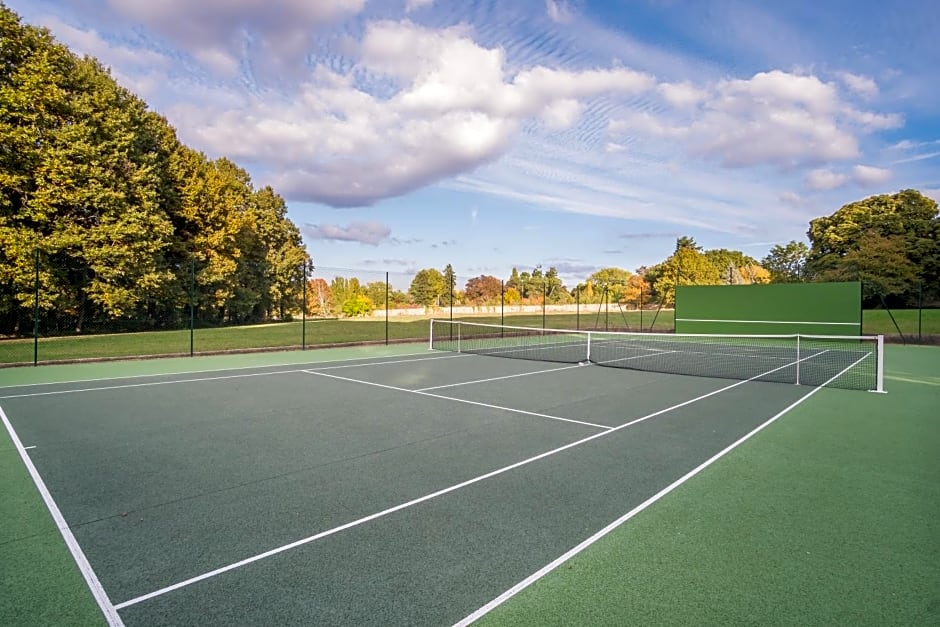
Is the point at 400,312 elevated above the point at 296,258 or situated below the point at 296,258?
below

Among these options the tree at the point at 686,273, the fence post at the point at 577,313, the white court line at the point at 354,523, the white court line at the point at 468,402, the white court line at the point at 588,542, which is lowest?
the white court line at the point at 468,402

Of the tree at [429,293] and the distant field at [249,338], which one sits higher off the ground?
the tree at [429,293]

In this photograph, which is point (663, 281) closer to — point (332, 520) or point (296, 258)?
point (296, 258)

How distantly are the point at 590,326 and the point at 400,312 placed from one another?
1219 centimetres

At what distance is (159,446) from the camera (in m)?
5.94

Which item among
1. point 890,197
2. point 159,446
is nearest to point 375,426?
point 159,446

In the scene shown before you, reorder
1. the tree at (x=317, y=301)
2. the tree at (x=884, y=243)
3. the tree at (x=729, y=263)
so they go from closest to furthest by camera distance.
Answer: the tree at (x=884, y=243), the tree at (x=317, y=301), the tree at (x=729, y=263)

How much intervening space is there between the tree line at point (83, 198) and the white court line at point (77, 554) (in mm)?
11275

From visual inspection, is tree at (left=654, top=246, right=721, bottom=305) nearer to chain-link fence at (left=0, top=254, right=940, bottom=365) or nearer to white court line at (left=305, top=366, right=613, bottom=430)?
chain-link fence at (left=0, top=254, right=940, bottom=365)

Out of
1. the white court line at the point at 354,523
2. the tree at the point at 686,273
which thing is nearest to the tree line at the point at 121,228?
the tree at the point at 686,273

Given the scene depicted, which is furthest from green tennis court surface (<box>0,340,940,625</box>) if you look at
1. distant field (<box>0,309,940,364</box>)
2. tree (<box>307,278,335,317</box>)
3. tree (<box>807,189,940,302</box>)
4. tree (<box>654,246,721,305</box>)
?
tree (<box>654,246,721,305</box>)

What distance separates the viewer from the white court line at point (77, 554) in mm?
2716

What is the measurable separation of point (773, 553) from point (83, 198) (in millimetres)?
25098

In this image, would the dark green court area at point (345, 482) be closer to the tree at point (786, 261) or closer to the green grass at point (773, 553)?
the green grass at point (773, 553)
